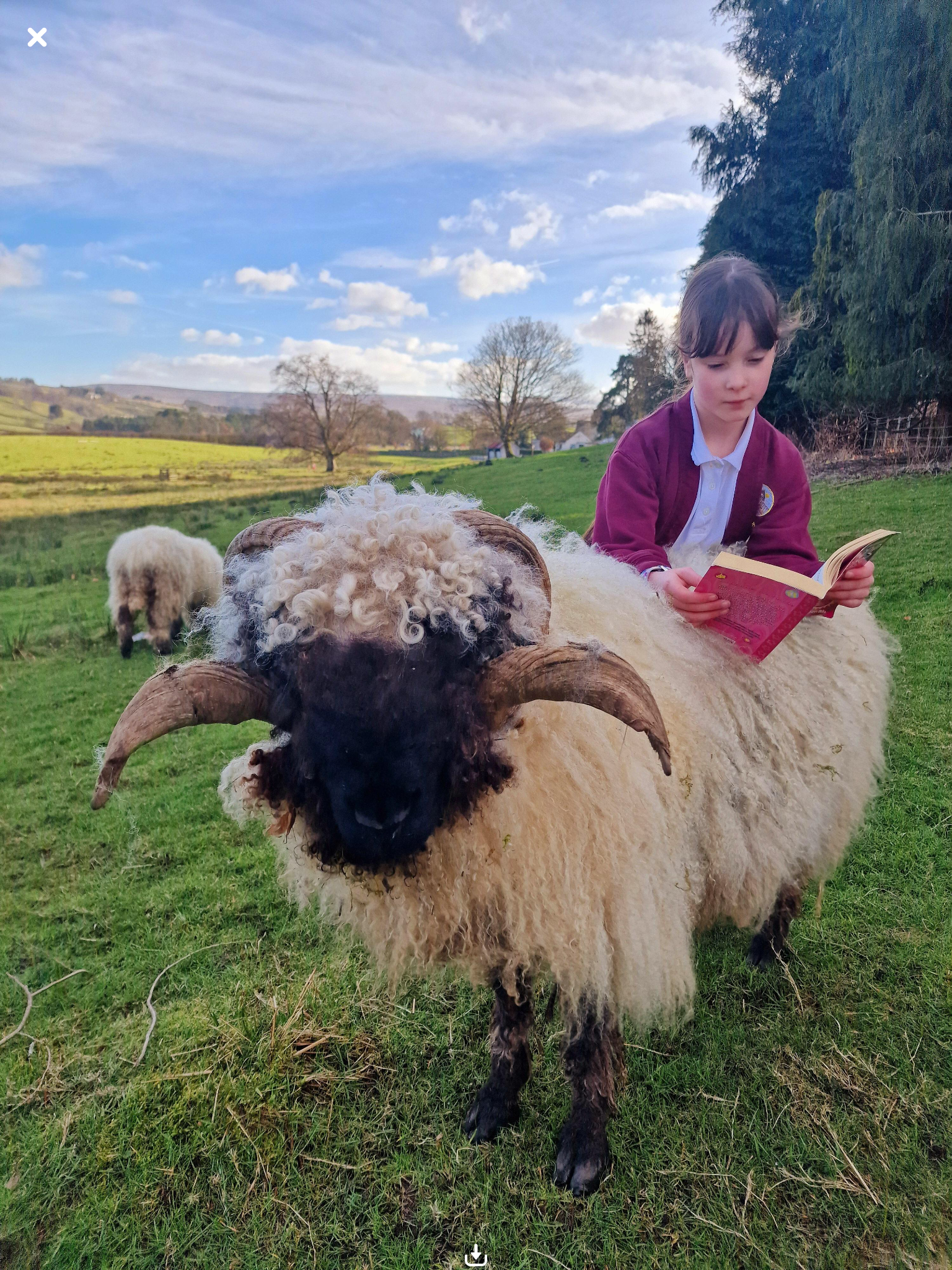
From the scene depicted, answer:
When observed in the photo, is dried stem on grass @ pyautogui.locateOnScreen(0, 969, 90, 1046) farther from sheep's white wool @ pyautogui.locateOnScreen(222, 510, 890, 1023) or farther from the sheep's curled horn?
the sheep's curled horn

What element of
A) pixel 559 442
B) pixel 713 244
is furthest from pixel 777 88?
pixel 559 442

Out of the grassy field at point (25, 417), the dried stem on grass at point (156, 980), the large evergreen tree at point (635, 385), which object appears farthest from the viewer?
the large evergreen tree at point (635, 385)

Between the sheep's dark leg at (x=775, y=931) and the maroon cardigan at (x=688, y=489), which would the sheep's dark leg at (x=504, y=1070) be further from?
the maroon cardigan at (x=688, y=489)

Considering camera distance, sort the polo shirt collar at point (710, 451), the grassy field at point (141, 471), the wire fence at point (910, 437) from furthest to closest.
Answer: the grassy field at point (141, 471)
the wire fence at point (910, 437)
the polo shirt collar at point (710, 451)

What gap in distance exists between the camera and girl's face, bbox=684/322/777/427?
7.54 ft

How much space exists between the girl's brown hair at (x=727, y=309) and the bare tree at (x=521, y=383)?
3385cm

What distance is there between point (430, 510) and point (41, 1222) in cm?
309

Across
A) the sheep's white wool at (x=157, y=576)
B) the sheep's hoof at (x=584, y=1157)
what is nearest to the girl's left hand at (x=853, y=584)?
the sheep's hoof at (x=584, y=1157)

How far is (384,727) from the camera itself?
154cm

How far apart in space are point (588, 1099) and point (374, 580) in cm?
215

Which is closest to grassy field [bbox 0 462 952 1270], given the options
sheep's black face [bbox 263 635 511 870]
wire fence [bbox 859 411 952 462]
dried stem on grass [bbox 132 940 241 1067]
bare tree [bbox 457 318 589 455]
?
dried stem on grass [bbox 132 940 241 1067]

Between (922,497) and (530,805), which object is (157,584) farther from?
(922,497)

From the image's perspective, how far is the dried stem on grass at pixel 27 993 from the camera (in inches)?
131

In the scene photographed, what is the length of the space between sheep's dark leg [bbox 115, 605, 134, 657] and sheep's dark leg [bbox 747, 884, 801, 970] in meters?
10.1
